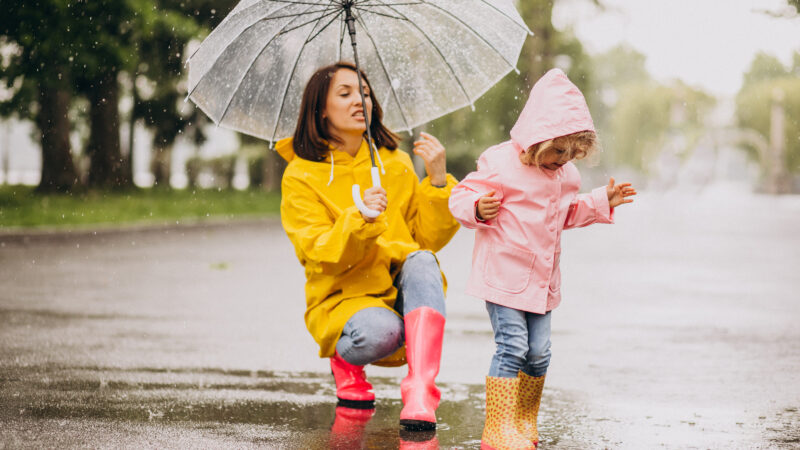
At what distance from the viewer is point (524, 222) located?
14.0 ft

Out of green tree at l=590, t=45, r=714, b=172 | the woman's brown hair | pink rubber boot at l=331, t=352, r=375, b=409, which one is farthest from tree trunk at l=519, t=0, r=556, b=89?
pink rubber boot at l=331, t=352, r=375, b=409

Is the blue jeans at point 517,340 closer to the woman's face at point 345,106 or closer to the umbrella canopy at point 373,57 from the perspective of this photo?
the woman's face at point 345,106

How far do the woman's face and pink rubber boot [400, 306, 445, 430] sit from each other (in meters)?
0.87

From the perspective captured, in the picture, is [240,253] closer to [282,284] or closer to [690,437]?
[282,284]

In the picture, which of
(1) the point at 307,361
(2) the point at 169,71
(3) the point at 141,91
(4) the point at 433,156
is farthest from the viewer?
(3) the point at 141,91

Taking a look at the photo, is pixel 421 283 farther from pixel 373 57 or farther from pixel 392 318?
pixel 373 57

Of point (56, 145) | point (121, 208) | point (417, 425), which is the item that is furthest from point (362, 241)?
point (56, 145)

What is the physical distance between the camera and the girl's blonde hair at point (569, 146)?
4191 millimetres

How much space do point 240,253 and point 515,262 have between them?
11.0 meters

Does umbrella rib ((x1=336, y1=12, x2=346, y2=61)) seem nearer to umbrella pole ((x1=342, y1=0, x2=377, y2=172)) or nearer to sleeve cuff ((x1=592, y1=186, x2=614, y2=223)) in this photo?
umbrella pole ((x1=342, y1=0, x2=377, y2=172))

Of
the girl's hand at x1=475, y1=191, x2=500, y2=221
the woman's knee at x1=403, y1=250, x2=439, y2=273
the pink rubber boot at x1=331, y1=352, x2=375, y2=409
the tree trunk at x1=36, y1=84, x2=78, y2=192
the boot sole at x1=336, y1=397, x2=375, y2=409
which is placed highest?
the tree trunk at x1=36, y1=84, x2=78, y2=192

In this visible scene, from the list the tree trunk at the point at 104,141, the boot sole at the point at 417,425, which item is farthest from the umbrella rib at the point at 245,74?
the tree trunk at the point at 104,141

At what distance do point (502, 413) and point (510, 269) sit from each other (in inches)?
21.3

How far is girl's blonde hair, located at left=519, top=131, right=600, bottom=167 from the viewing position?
419 centimetres
